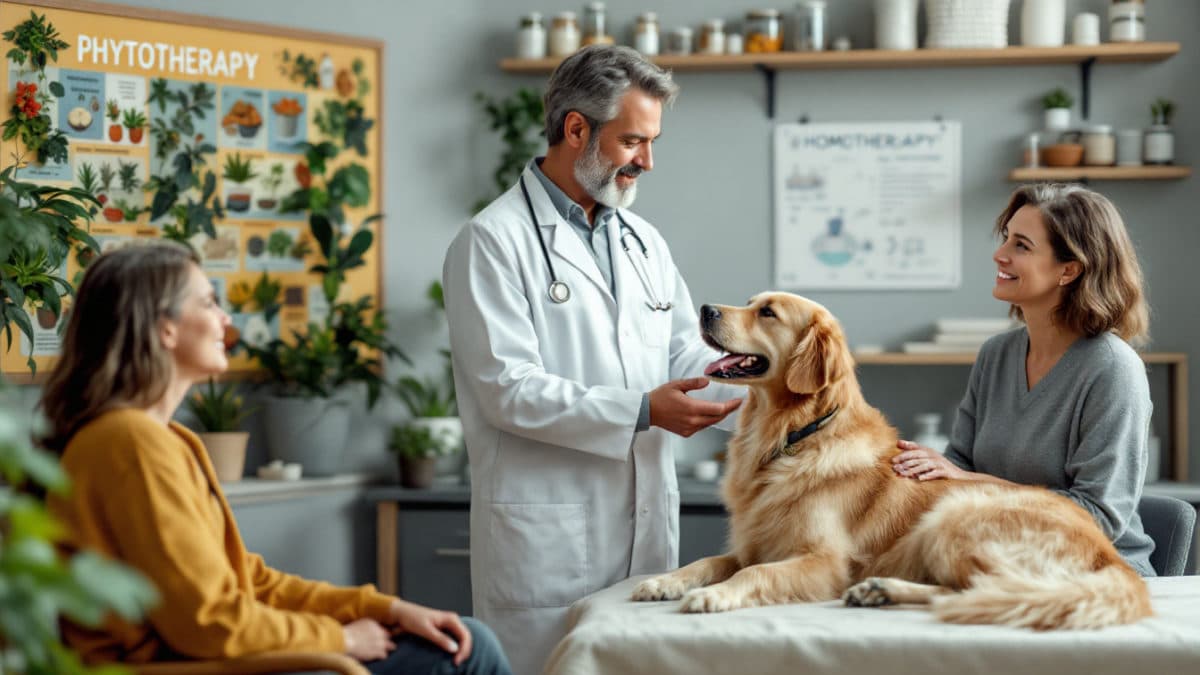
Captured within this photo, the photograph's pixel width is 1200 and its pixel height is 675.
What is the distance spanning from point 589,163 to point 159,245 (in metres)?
1.03

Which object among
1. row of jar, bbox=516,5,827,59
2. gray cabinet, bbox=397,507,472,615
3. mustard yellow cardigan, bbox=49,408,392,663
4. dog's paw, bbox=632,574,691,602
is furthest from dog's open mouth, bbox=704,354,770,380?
row of jar, bbox=516,5,827,59

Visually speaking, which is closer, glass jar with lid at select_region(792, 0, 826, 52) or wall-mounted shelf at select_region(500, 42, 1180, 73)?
wall-mounted shelf at select_region(500, 42, 1180, 73)

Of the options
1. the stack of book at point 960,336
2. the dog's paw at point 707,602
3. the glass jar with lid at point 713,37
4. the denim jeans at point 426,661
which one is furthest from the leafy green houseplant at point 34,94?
the stack of book at point 960,336

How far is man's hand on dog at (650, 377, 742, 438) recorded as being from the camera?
220 centimetres

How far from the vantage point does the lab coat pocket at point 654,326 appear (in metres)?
2.51

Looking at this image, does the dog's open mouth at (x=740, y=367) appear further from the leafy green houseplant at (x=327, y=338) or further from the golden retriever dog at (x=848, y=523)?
the leafy green houseplant at (x=327, y=338)

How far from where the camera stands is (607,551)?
7.90ft

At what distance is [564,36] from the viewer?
4242 mm

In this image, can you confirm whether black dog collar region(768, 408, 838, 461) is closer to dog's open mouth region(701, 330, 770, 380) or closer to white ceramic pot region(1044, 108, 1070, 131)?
dog's open mouth region(701, 330, 770, 380)

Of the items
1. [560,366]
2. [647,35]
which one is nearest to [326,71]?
[647,35]

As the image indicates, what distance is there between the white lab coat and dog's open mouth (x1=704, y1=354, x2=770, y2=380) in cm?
21

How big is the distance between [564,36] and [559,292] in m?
2.10

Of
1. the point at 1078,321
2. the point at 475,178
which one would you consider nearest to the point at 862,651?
the point at 1078,321

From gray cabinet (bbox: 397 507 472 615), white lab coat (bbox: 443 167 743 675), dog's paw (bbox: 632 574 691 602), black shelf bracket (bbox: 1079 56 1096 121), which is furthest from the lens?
black shelf bracket (bbox: 1079 56 1096 121)
